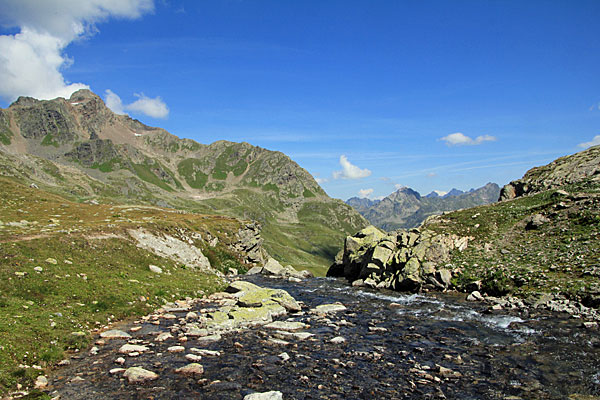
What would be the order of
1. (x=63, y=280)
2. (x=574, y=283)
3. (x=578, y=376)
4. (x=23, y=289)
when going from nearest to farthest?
(x=578, y=376) < (x=23, y=289) < (x=63, y=280) < (x=574, y=283)

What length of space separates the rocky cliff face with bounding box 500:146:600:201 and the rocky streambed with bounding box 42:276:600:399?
43.2m

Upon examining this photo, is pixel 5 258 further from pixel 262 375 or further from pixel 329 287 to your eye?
pixel 329 287

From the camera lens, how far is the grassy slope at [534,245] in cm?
3053

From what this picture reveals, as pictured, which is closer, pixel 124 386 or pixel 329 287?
pixel 124 386

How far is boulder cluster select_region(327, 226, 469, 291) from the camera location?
134 feet

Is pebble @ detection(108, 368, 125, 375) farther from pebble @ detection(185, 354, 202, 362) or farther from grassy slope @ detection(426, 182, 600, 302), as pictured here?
grassy slope @ detection(426, 182, 600, 302)

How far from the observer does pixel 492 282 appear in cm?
3438

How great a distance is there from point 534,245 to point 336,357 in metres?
33.3

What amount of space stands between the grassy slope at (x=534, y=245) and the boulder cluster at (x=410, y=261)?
77.7 inches

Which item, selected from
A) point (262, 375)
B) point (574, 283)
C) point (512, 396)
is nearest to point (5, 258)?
point (262, 375)

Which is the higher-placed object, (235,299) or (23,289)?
(23,289)

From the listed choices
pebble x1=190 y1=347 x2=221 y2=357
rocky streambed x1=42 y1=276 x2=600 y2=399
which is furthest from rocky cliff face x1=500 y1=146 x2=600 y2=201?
pebble x1=190 y1=347 x2=221 y2=357

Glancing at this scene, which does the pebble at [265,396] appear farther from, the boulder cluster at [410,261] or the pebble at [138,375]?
the boulder cluster at [410,261]

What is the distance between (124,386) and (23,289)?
49.1 feet
